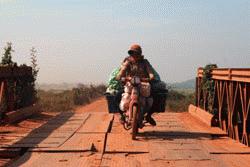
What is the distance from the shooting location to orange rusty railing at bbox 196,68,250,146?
9.99 metres

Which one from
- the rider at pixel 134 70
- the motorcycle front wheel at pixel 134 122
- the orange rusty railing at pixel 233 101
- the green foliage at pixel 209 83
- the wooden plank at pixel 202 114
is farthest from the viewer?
the green foliage at pixel 209 83

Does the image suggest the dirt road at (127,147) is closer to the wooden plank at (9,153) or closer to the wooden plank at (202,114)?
the wooden plank at (9,153)

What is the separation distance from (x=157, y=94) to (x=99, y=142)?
2.24 m

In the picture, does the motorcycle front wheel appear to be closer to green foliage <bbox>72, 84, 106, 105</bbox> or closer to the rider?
the rider

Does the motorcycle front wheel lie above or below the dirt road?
above

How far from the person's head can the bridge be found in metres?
1.48

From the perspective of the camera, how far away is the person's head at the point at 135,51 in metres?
10.1

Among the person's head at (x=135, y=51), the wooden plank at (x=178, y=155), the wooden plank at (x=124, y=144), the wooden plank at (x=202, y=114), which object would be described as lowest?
the wooden plank at (x=178, y=155)

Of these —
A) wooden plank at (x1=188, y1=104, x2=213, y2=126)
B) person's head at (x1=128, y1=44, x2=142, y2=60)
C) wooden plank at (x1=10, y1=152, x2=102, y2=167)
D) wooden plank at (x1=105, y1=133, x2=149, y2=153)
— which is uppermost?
person's head at (x1=128, y1=44, x2=142, y2=60)

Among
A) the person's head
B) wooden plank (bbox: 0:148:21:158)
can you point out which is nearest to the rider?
the person's head

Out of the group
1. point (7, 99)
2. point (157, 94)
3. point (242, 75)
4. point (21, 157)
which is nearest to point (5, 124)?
point (7, 99)

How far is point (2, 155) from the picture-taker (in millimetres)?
8148

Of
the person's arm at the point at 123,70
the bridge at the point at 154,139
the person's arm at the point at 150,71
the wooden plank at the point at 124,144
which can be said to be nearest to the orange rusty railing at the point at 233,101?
the bridge at the point at 154,139

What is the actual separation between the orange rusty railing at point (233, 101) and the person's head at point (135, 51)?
1.84 meters
